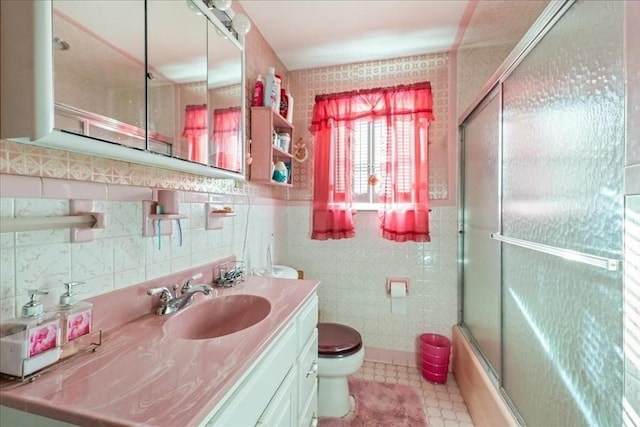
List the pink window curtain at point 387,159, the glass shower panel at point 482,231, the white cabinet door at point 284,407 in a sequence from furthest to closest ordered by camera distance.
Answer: the pink window curtain at point 387,159, the glass shower panel at point 482,231, the white cabinet door at point 284,407

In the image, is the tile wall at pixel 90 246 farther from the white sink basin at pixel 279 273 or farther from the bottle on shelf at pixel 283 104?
the bottle on shelf at pixel 283 104

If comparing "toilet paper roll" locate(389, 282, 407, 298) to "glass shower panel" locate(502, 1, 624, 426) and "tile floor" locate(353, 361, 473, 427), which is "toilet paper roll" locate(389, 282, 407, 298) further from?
"glass shower panel" locate(502, 1, 624, 426)

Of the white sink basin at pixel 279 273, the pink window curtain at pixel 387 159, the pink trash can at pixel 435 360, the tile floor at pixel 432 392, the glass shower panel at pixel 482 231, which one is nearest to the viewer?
the glass shower panel at pixel 482 231

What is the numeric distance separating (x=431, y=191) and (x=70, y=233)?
6.63ft

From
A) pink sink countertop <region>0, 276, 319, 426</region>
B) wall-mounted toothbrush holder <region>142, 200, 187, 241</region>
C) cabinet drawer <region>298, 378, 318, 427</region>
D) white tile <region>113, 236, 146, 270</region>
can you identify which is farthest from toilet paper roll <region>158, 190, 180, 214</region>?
cabinet drawer <region>298, 378, 318, 427</region>

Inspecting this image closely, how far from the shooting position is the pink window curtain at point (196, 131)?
1080 millimetres

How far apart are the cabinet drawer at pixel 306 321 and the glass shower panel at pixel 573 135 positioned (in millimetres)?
971

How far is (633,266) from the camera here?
0.64 meters

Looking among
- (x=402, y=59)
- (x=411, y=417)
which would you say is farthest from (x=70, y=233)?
(x=402, y=59)

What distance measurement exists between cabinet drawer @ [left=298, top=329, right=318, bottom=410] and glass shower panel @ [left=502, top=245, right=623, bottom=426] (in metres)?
0.90

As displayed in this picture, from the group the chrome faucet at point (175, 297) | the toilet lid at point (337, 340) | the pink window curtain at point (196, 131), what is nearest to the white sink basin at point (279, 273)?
the toilet lid at point (337, 340)

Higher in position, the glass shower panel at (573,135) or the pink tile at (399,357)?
the glass shower panel at (573,135)

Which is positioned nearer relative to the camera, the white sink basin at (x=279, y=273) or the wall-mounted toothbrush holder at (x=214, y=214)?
the wall-mounted toothbrush holder at (x=214, y=214)

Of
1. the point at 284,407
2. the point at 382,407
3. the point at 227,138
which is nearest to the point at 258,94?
the point at 227,138
